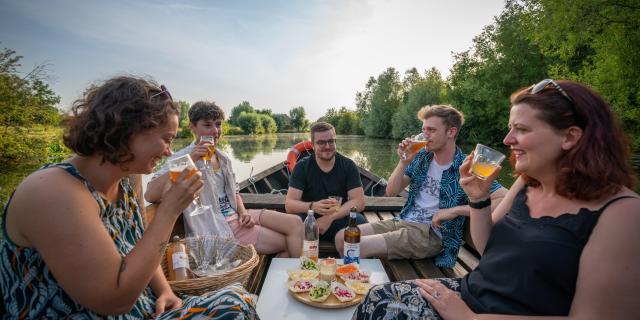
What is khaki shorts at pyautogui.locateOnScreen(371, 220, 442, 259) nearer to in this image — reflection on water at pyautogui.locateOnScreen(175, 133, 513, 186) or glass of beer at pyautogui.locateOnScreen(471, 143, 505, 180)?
glass of beer at pyautogui.locateOnScreen(471, 143, 505, 180)

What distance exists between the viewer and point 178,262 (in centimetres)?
189

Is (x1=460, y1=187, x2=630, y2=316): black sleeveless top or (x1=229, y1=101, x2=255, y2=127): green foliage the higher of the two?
(x1=229, y1=101, x2=255, y2=127): green foliage

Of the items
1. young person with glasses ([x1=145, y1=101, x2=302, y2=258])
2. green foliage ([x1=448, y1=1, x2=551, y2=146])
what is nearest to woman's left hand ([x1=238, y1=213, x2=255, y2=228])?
young person with glasses ([x1=145, y1=101, x2=302, y2=258])

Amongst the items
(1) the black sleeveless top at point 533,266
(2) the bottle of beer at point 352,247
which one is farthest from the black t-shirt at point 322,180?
(1) the black sleeveless top at point 533,266

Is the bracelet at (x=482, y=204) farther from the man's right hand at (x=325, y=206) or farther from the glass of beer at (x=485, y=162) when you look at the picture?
the man's right hand at (x=325, y=206)

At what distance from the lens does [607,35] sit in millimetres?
11023

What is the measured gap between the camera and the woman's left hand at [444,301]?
1.28 meters

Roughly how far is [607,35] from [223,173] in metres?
14.3

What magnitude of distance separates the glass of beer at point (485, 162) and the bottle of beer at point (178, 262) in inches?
68.2

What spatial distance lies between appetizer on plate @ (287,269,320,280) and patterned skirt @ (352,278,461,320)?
44cm

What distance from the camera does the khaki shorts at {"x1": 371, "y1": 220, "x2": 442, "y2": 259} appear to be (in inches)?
105

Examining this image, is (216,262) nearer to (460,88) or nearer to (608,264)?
(608,264)

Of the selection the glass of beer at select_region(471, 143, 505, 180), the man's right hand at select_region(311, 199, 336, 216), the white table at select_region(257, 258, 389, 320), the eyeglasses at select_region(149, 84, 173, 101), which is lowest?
the white table at select_region(257, 258, 389, 320)

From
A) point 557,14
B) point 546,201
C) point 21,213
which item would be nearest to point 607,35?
point 557,14
